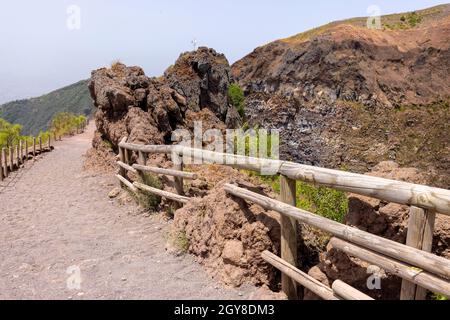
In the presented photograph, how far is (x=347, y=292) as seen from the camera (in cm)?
362

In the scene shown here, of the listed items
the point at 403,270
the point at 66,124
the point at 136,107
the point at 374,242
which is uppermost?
the point at 136,107

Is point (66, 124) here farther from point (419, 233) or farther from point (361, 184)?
point (419, 233)

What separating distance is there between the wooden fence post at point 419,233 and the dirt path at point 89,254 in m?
2.10

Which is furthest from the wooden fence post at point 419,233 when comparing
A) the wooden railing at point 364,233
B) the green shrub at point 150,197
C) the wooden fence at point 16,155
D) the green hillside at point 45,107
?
the green hillside at point 45,107

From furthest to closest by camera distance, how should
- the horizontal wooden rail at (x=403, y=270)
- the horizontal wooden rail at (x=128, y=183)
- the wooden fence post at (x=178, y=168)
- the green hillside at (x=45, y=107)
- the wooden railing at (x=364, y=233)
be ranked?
the green hillside at (x=45, y=107) → the horizontal wooden rail at (x=128, y=183) → the wooden fence post at (x=178, y=168) → the wooden railing at (x=364, y=233) → the horizontal wooden rail at (x=403, y=270)

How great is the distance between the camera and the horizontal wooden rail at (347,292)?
11.5 feet

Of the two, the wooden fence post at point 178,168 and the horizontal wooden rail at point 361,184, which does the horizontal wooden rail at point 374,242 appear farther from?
the wooden fence post at point 178,168

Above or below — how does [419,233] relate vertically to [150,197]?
above

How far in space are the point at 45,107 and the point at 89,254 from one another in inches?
6364

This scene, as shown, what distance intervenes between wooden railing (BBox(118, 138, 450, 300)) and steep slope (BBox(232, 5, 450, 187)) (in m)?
44.6

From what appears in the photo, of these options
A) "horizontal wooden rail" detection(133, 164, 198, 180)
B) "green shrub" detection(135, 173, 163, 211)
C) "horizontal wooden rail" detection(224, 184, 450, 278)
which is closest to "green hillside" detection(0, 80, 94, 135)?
"green shrub" detection(135, 173, 163, 211)

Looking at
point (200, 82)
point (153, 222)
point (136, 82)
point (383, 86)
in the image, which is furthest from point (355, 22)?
point (153, 222)

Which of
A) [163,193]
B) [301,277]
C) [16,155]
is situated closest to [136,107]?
[163,193]

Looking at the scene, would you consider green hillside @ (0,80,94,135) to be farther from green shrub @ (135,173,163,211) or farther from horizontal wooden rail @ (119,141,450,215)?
horizontal wooden rail @ (119,141,450,215)
